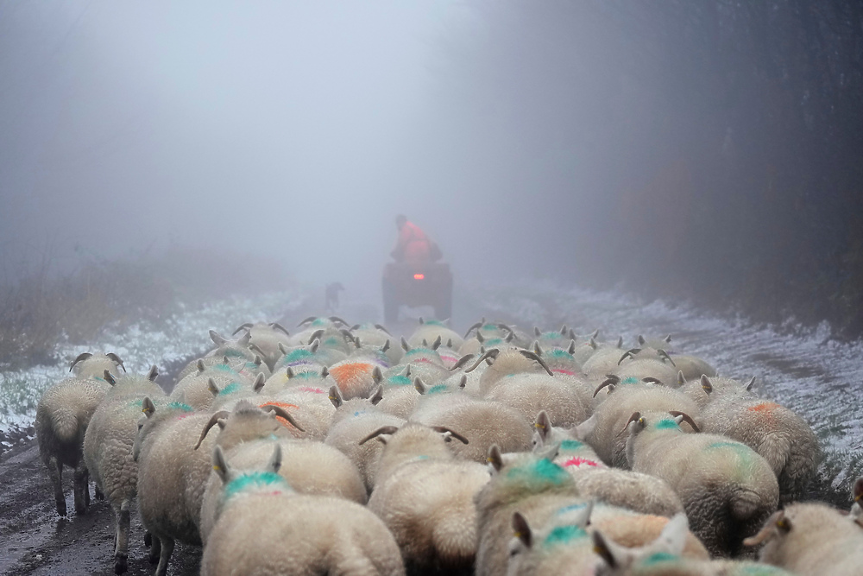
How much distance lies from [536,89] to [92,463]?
112 feet

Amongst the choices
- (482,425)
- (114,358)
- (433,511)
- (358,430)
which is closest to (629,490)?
(433,511)

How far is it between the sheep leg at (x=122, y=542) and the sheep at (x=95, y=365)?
2984 millimetres

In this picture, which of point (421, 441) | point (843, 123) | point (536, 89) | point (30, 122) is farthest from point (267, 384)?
point (536, 89)

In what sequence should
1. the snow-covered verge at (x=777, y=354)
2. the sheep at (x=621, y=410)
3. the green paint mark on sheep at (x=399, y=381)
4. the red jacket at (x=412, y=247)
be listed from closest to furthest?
1. the sheep at (x=621, y=410)
2. the snow-covered verge at (x=777, y=354)
3. the green paint mark on sheep at (x=399, y=381)
4. the red jacket at (x=412, y=247)

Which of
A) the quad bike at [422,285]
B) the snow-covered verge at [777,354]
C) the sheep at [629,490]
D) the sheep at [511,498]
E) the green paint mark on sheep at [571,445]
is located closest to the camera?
the sheep at [511,498]

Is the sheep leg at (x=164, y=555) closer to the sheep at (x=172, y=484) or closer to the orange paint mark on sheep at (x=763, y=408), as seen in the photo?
the sheep at (x=172, y=484)

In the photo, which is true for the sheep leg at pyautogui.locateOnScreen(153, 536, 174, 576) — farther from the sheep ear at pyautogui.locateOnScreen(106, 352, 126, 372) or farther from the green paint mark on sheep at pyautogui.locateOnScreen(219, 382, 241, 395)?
the sheep ear at pyautogui.locateOnScreen(106, 352, 126, 372)

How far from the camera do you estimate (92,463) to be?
5000 mm

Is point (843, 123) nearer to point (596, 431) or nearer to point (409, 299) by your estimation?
point (596, 431)

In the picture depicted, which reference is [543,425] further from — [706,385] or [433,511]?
[706,385]

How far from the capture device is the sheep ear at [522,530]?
236 cm

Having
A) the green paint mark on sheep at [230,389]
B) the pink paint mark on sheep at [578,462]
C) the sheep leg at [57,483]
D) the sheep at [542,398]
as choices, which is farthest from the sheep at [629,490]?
the sheep leg at [57,483]

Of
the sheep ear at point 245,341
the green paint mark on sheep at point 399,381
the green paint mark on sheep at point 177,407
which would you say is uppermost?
the green paint mark on sheep at point 177,407

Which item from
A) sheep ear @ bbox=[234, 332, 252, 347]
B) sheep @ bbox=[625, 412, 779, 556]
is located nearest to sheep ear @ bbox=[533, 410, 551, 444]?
sheep @ bbox=[625, 412, 779, 556]
